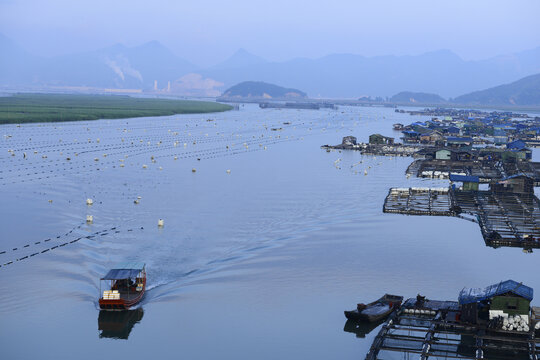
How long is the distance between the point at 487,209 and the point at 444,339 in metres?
16.3

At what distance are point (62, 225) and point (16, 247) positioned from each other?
3.29 meters

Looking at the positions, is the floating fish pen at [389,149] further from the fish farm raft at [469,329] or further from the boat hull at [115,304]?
the boat hull at [115,304]

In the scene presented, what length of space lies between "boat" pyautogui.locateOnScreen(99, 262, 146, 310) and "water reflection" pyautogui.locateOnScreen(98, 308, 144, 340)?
0.17 meters

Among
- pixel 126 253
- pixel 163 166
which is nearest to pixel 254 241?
pixel 126 253

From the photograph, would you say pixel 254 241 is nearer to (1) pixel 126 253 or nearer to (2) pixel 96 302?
(1) pixel 126 253

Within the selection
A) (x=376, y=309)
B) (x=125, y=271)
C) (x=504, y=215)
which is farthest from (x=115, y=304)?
(x=504, y=215)

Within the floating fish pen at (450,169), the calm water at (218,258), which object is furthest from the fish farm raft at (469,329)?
the floating fish pen at (450,169)

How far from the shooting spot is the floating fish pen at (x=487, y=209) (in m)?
25.5

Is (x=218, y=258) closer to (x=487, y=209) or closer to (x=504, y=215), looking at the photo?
(x=504, y=215)

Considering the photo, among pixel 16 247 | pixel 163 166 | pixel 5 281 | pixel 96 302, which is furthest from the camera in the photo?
pixel 163 166

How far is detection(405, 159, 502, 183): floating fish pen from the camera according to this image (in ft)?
139

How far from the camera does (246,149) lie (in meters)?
58.2

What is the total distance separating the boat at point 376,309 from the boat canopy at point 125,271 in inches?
244

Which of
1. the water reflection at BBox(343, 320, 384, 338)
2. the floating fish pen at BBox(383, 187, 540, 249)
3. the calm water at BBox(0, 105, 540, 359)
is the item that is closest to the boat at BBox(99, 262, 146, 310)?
the calm water at BBox(0, 105, 540, 359)
